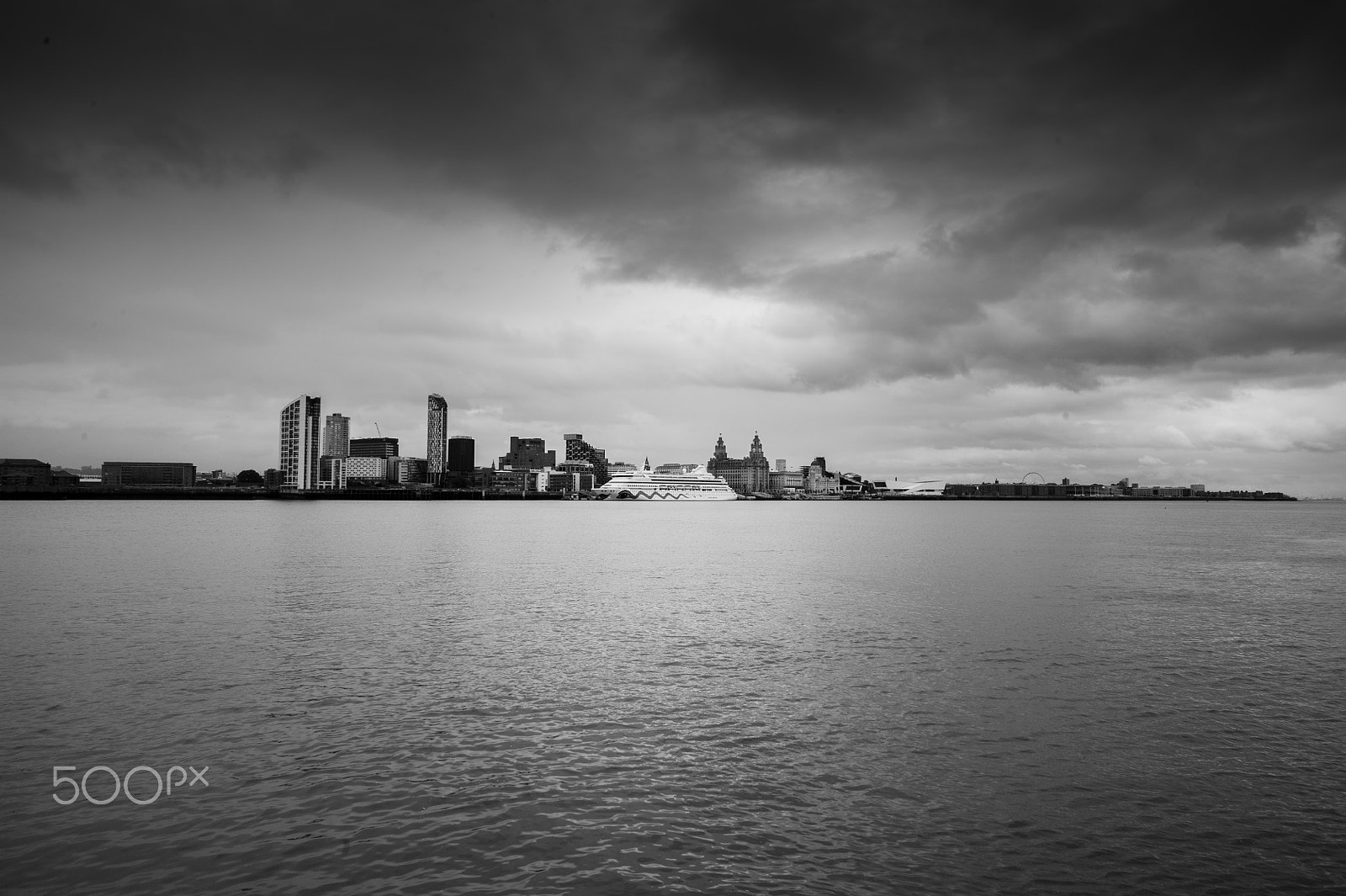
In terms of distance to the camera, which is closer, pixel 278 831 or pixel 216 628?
pixel 278 831

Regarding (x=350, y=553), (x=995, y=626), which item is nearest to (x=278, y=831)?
(x=995, y=626)

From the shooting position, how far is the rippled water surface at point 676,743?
14023 mm

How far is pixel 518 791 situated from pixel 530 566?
53.1 metres

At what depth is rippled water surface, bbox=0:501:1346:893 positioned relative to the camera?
1402cm

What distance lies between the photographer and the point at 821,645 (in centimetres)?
3328

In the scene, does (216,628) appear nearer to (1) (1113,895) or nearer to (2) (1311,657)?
(1) (1113,895)

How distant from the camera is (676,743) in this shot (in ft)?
66.5

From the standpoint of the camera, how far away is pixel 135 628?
3600 centimetres

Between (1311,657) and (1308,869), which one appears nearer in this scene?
(1308,869)

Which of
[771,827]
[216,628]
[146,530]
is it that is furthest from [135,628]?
[146,530]

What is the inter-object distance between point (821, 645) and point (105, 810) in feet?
81.2

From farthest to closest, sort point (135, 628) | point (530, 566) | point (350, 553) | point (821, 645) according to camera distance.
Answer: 1. point (350, 553)
2. point (530, 566)
3. point (135, 628)
4. point (821, 645)

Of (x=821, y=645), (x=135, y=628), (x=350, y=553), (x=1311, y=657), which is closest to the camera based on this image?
(x=1311, y=657)

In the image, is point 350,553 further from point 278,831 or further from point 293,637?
point 278,831
